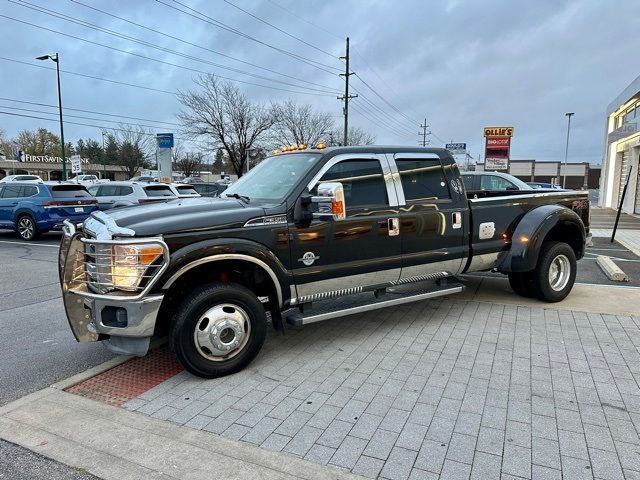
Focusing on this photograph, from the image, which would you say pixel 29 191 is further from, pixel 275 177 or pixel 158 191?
pixel 275 177

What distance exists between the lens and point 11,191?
14.1 meters

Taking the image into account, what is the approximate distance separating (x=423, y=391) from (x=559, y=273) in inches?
145

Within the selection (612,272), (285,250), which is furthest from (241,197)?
(612,272)

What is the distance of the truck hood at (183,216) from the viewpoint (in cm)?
374

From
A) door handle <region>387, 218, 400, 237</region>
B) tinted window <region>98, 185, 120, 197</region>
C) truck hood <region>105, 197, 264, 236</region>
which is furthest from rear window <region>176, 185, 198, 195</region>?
door handle <region>387, 218, 400, 237</region>

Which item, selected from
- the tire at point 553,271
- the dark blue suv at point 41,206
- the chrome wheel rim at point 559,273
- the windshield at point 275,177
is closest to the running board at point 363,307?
the windshield at point 275,177

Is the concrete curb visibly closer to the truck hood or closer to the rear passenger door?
the rear passenger door

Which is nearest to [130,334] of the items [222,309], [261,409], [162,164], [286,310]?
[222,309]

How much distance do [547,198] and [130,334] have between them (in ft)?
17.7

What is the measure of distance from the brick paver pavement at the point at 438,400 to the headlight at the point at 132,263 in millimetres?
943

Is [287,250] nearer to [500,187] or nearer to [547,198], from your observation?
[547,198]

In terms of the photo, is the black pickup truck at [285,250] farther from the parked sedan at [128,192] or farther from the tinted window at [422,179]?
the parked sedan at [128,192]

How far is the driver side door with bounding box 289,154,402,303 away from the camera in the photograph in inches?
173

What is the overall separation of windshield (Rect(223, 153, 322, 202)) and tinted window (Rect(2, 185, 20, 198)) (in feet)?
38.5
